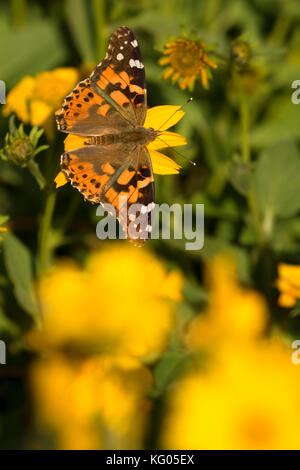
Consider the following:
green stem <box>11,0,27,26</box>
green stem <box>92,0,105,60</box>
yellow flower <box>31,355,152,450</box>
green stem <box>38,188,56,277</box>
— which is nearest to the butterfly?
green stem <box>38,188,56,277</box>

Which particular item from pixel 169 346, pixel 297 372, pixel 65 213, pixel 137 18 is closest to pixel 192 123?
pixel 137 18

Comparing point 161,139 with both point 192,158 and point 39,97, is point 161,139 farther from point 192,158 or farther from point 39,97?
point 192,158

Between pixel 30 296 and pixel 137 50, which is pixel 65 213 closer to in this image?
pixel 30 296

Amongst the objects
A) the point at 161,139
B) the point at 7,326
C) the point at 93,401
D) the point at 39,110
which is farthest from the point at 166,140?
the point at 7,326

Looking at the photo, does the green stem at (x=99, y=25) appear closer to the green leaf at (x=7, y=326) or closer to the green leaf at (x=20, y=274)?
the green leaf at (x=20, y=274)

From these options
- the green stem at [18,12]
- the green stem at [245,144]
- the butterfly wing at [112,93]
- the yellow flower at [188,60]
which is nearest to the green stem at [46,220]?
the butterfly wing at [112,93]

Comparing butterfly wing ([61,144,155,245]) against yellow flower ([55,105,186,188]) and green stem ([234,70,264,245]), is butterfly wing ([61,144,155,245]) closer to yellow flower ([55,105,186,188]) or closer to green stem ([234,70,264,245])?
yellow flower ([55,105,186,188])
